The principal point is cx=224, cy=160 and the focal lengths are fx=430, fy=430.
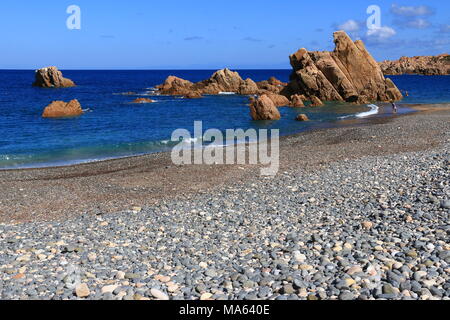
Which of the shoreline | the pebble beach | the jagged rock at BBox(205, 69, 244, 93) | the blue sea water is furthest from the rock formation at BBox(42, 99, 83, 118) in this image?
the jagged rock at BBox(205, 69, 244, 93)

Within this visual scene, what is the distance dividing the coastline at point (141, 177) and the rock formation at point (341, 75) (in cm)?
3475

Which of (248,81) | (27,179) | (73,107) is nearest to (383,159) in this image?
(27,179)

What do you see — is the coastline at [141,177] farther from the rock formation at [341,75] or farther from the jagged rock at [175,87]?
the jagged rock at [175,87]

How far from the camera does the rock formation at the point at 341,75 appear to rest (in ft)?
218

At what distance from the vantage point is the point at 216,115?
53594 mm

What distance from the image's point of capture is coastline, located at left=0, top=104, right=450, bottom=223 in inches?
621

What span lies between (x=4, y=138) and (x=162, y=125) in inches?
585

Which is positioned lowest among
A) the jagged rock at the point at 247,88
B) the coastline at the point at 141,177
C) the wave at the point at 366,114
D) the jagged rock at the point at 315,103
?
the coastline at the point at 141,177
